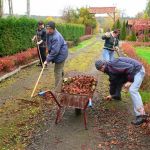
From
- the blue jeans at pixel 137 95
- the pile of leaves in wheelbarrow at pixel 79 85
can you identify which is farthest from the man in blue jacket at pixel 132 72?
the pile of leaves in wheelbarrow at pixel 79 85

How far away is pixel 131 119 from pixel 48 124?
2.01 metres

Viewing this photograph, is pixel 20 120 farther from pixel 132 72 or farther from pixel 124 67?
pixel 132 72

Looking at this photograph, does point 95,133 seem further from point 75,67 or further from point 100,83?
point 75,67

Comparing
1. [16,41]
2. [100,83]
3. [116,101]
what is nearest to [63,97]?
[116,101]

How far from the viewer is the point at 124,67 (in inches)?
343

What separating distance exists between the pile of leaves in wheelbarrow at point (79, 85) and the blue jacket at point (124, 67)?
2.18 feet

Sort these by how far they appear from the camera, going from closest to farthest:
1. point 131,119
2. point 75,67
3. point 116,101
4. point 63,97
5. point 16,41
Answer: point 63,97, point 131,119, point 116,101, point 75,67, point 16,41

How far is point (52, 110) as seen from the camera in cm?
973

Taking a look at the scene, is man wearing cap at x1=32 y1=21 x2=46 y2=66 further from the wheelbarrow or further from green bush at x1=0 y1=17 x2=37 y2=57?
the wheelbarrow

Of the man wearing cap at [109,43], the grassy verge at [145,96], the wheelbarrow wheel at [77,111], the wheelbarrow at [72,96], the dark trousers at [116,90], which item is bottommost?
the grassy verge at [145,96]

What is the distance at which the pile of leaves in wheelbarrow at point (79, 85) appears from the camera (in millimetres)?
9023

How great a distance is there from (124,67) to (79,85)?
1.39m

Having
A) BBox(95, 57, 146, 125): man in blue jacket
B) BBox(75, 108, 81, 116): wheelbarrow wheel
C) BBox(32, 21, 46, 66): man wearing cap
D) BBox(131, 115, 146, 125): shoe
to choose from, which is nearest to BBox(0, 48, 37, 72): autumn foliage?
BBox(32, 21, 46, 66): man wearing cap

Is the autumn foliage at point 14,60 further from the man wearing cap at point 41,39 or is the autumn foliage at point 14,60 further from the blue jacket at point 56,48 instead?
the blue jacket at point 56,48
